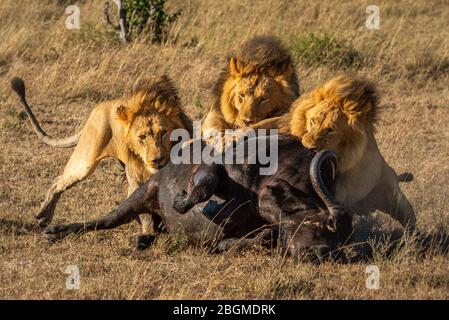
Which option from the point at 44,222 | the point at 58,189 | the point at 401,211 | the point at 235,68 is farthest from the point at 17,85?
the point at 401,211

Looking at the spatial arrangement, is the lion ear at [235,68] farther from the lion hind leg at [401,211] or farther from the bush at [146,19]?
the bush at [146,19]

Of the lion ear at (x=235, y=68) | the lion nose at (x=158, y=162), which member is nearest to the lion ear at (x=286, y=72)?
the lion ear at (x=235, y=68)

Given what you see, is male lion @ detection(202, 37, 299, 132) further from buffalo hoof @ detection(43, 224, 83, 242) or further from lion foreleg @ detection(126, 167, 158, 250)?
buffalo hoof @ detection(43, 224, 83, 242)

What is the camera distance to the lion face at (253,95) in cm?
628

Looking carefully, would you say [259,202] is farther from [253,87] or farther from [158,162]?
[253,87]

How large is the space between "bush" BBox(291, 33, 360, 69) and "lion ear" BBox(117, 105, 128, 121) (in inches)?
189

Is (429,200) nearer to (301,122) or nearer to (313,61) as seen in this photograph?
(301,122)

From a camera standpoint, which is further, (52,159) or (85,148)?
(52,159)

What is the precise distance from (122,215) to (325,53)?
5389 mm

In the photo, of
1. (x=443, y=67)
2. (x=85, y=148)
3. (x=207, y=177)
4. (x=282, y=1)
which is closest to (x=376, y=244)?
(x=207, y=177)

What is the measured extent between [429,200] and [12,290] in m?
3.17

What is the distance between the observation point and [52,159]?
813cm

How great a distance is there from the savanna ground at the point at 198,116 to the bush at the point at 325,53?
0.05 ft

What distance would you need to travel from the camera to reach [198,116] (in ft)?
31.2
